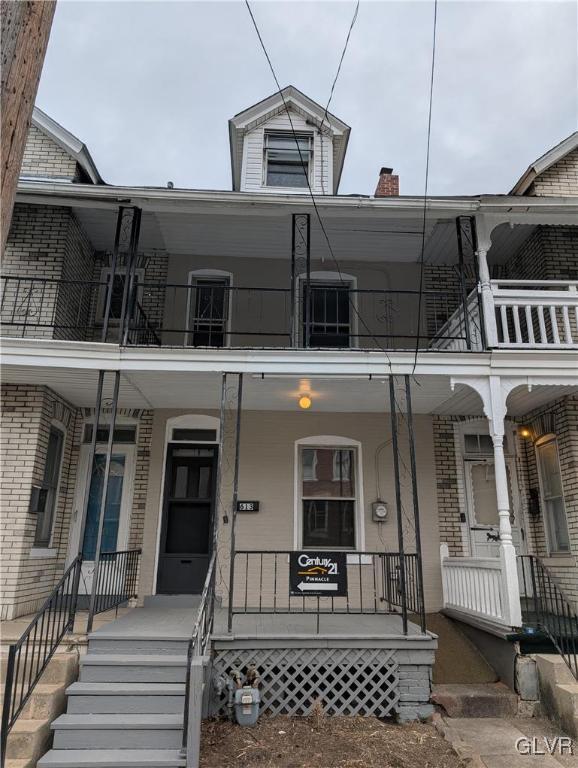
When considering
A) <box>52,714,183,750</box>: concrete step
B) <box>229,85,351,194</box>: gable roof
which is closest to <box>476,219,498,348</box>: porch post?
<box>229,85,351,194</box>: gable roof

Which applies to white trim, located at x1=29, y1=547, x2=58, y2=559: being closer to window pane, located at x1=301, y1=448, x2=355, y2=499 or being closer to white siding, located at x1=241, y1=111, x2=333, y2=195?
window pane, located at x1=301, y1=448, x2=355, y2=499

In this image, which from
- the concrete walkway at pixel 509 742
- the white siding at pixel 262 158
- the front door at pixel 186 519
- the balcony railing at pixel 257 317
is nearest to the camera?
the concrete walkway at pixel 509 742

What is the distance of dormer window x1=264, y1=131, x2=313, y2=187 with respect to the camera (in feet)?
33.8

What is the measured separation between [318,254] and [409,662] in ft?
22.1

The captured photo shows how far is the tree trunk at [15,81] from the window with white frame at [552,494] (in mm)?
8140

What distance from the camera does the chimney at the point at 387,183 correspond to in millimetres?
11414

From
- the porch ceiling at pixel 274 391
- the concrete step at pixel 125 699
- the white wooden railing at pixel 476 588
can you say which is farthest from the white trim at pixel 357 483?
the concrete step at pixel 125 699

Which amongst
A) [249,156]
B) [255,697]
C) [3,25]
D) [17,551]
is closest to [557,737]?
[255,697]

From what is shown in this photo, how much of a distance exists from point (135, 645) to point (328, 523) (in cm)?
394

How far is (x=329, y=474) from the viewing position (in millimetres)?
8977

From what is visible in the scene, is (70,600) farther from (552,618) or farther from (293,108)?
(293,108)

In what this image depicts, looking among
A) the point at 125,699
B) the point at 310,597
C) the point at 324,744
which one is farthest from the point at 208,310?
the point at 324,744

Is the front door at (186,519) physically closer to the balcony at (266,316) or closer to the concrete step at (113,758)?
the balcony at (266,316)

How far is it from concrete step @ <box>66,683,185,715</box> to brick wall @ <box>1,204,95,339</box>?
5.11 meters
